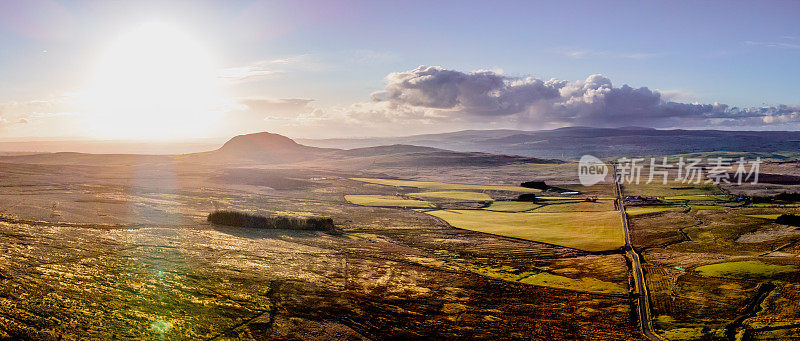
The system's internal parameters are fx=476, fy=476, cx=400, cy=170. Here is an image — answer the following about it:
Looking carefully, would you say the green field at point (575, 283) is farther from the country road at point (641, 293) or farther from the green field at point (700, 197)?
the green field at point (700, 197)

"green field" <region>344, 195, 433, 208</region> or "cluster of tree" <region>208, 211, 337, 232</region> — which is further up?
"cluster of tree" <region>208, 211, 337, 232</region>

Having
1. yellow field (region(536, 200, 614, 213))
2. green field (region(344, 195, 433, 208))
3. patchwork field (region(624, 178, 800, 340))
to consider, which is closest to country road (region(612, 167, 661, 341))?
patchwork field (region(624, 178, 800, 340))

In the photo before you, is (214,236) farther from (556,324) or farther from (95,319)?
(556,324)

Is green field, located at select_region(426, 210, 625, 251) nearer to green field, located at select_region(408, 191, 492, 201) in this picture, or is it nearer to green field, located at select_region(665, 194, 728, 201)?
green field, located at select_region(408, 191, 492, 201)

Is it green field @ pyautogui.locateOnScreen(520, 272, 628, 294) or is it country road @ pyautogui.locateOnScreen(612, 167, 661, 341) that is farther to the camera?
green field @ pyautogui.locateOnScreen(520, 272, 628, 294)

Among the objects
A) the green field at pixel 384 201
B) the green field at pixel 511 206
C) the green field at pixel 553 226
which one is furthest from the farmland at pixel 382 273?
the green field at pixel 384 201

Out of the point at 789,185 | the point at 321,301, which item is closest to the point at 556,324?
the point at 321,301

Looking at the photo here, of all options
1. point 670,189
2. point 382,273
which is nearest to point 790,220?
point 382,273
